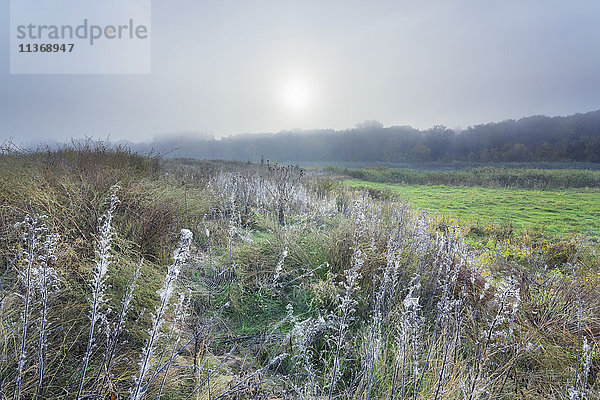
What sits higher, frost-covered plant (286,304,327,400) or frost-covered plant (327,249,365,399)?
frost-covered plant (327,249,365,399)

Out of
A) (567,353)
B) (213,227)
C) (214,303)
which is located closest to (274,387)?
(214,303)

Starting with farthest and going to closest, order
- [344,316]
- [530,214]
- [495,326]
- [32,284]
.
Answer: [530,214], [495,326], [32,284], [344,316]

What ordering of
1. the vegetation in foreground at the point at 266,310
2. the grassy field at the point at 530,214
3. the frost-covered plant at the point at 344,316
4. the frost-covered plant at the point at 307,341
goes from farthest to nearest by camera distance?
the grassy field at the point at 530,214, the vegetation in foreground at the point at 266,310, the frost-covered plant at the point at 307,341, the frost-covered plant at the point at 344,316

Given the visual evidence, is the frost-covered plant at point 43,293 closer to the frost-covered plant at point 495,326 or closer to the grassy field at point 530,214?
the frost-covered plant at point 495,326

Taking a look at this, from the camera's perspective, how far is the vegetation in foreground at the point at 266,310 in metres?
1.81

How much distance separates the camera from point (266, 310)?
3.40m

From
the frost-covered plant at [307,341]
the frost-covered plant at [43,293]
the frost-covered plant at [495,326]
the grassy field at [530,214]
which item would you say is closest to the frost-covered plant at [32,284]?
the frost-covered plant at [43,293]

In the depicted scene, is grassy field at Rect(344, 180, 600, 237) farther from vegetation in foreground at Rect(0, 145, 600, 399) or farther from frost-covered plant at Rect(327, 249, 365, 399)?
frost-covered plant at Rect(327, 249, 365, 399)

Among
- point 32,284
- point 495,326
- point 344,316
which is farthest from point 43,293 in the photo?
point 495,326

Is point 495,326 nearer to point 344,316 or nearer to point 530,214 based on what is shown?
point 344,316

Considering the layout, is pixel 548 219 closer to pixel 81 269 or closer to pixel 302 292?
pixel 302 292

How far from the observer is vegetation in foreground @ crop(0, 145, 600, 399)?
1808mm

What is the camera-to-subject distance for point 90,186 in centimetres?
398

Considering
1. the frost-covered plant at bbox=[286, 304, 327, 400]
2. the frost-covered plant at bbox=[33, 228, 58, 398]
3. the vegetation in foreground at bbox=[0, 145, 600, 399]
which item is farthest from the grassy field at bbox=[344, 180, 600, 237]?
the frost-covered plant at bbox=[33, 228, 58, 398]
